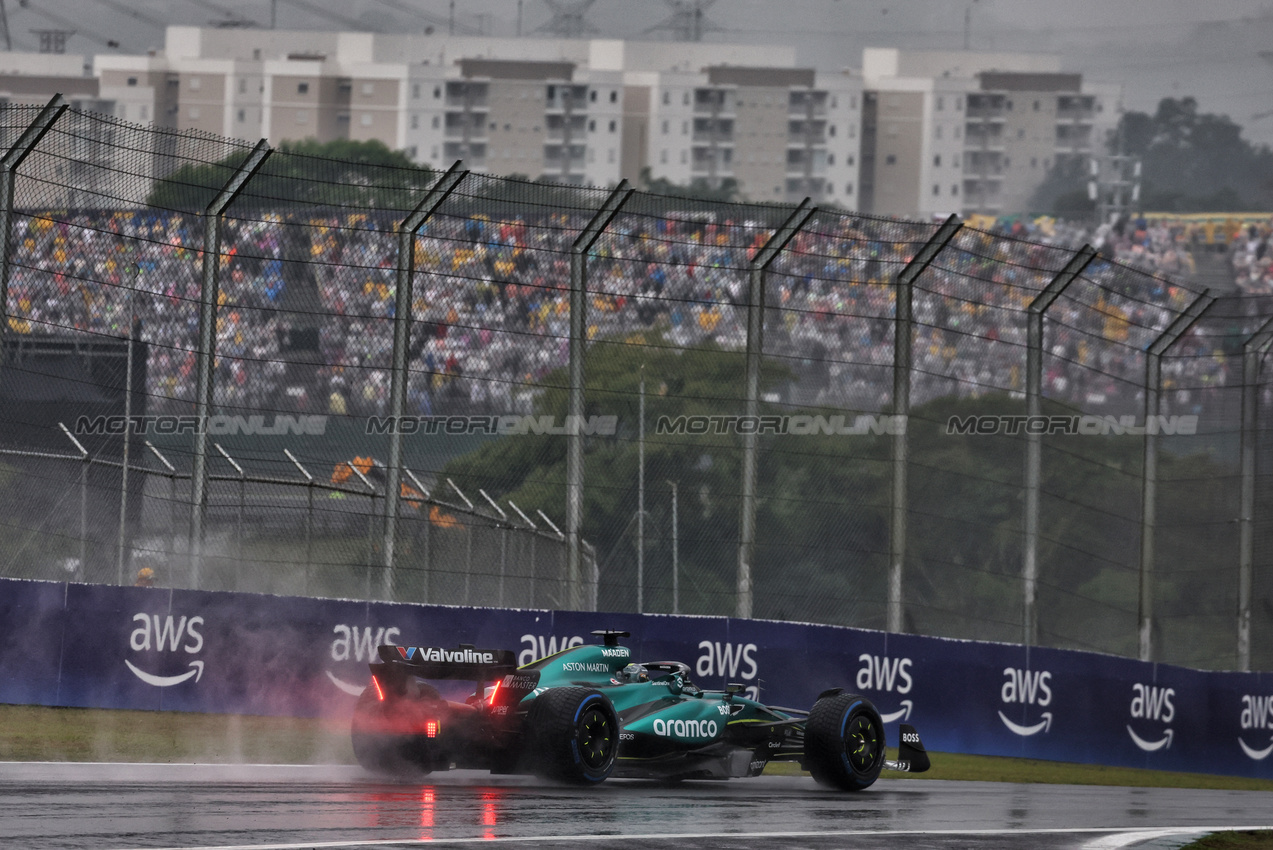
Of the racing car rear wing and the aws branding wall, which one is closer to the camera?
the racing car rear wing

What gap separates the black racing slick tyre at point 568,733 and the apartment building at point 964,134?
165m

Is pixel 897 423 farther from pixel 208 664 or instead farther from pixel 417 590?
pixel 208 664

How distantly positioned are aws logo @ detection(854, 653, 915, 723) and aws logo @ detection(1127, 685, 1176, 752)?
3.45m

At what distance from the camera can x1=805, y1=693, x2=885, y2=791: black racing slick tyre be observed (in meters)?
12.5

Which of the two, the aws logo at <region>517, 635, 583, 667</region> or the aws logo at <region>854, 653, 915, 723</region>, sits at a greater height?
the aws logo at <region>517, 635, 583, 667</region>

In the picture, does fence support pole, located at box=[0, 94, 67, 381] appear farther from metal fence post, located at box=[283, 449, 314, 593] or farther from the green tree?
metal fence post, located at box=[283, 449, 314, 593]

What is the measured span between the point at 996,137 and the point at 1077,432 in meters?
164

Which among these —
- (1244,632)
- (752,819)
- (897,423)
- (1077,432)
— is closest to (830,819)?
(752,819)

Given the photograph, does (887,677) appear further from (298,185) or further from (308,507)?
(298,185)

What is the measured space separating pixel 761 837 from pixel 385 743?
3301 mm

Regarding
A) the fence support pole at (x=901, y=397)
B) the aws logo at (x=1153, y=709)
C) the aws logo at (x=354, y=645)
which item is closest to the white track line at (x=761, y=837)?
the aws logo at (x=354, y=645)

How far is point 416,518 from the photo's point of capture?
16.5m

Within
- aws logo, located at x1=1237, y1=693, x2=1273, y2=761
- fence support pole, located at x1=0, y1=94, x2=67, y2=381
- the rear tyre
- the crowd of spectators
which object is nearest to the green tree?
the crowd of spectators

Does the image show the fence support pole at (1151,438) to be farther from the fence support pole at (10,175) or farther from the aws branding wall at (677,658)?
the fence support pole at (10,175)
